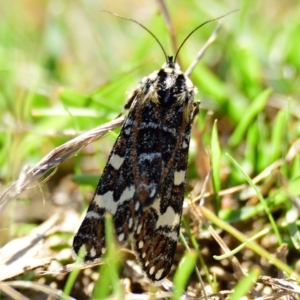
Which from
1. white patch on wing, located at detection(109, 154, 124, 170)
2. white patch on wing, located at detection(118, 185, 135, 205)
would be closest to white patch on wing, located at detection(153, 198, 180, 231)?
white patch on wing, located at detection(118, 185, 135, 205)

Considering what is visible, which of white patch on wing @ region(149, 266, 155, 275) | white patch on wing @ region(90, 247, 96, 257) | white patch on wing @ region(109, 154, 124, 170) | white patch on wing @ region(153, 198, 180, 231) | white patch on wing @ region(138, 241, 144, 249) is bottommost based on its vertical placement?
white patch on wing @ region(149, 266, 155, 275)

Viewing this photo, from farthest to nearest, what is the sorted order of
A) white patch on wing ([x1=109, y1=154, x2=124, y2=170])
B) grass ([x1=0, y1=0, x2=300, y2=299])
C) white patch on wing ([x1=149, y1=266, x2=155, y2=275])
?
1. grass ([x1=0, y1=0, x2=300, y2=299])
2. white patch on wing ([x1=109, y1=154, x2=124, y2=170])
3. white patch on wing ([x1=149, y1=266, x2=155, y2=275])

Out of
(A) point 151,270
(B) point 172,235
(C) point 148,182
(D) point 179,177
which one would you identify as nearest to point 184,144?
(D) point 179,177

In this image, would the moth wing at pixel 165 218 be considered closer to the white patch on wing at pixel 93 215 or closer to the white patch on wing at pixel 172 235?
the white patch on wing at pixel 172 235

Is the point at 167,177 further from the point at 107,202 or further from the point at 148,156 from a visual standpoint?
the point at 107,202

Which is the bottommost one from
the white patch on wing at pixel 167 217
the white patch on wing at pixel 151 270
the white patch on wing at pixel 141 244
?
the white patch on wing at pixel 151 270

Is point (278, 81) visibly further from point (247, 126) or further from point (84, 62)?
point (84, 62)

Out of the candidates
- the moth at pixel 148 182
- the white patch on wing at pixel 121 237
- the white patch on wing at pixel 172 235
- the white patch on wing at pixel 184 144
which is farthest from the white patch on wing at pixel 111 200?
the white patch on wing at pixel 184 144

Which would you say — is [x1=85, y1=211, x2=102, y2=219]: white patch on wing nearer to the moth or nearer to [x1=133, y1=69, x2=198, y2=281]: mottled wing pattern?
the moth
